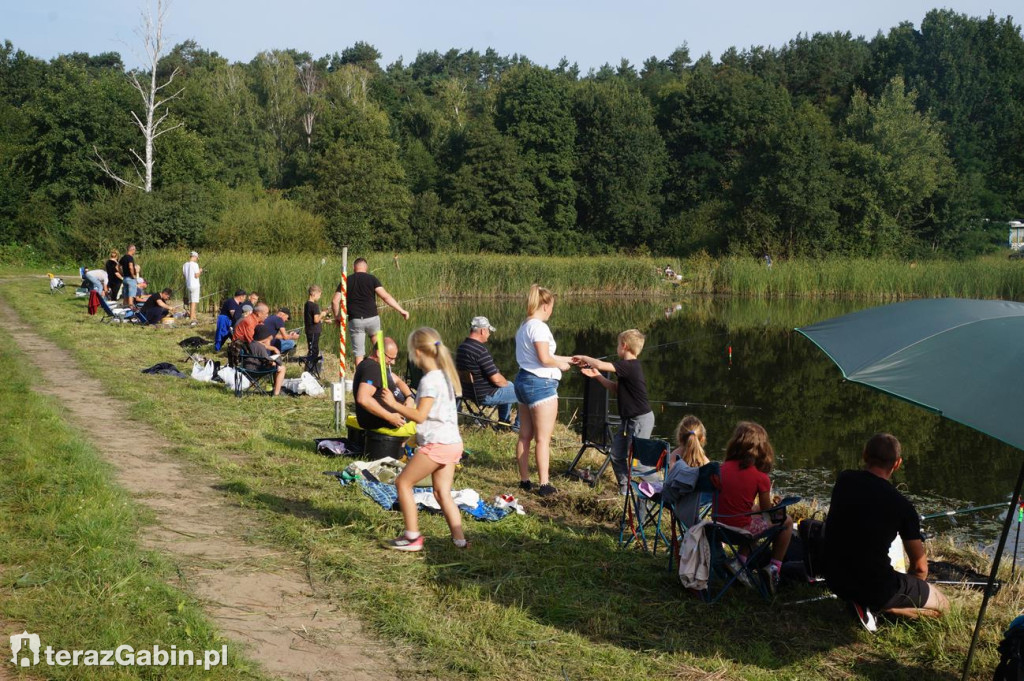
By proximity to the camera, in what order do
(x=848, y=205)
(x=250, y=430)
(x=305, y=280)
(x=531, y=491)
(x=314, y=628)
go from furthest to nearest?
(x=848, y=205) < (x=305, y=280) < (x=250, y=430) < (x=531, y=491) < (x=314, y=628)

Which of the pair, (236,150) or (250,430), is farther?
(236,150)

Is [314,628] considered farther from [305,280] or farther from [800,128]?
[800,128]

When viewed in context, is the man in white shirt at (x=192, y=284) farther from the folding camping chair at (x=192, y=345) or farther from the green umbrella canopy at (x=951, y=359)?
the green umbrella canopy at (x=951, y=359)

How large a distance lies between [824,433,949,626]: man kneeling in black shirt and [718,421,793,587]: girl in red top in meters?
0.44

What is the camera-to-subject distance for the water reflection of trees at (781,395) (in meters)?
11.4

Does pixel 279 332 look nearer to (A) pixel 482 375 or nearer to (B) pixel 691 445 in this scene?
(A) pixel 482 375

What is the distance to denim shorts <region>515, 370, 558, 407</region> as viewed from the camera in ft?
24.9

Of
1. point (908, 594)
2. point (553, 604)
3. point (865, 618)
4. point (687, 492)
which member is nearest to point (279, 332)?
point (687, 492)

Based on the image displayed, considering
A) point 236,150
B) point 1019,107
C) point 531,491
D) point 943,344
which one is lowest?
point 531,491

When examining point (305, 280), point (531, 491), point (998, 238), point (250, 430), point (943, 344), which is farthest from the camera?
point (998, 238)

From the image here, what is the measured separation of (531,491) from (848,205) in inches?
2001

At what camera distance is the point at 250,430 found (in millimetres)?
9500

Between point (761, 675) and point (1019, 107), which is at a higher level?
point (1019, 107)

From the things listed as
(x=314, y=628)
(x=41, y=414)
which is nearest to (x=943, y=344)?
(x=314, y=628)
